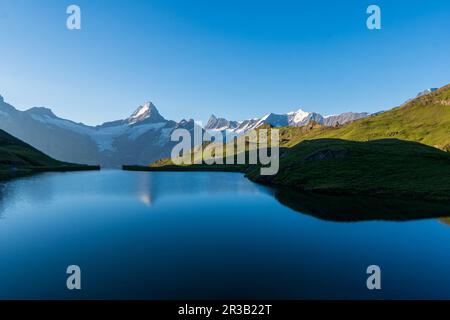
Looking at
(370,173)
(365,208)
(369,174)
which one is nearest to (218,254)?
(365,208)

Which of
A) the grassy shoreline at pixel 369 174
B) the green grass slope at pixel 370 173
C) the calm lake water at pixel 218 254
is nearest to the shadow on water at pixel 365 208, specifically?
the calm lake water at pixel 218 254

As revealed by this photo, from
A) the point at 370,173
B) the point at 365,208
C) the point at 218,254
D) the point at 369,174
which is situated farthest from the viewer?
the point at 370,173

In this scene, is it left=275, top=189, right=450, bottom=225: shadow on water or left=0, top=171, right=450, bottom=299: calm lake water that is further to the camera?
left=275, top=189, right=450, bottom=225: shadow on water

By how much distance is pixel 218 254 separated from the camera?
2583 centimetres

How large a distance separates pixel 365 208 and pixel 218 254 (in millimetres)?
37867

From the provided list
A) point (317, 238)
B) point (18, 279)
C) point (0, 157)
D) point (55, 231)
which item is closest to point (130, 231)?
point (55, 231)

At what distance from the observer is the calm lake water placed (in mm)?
18891

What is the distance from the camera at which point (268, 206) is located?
5403 cm

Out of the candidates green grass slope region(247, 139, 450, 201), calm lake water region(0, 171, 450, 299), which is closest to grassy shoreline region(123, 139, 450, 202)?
green grass slope region(247, 139, 450, 201)

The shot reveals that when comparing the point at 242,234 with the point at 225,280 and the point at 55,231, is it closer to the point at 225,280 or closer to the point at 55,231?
the point at 225,280

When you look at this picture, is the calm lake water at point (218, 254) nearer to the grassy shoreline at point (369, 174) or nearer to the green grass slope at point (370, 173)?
the grassy shoreline at point (369, 174)

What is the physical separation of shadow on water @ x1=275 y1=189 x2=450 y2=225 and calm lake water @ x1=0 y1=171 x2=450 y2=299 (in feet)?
2.89

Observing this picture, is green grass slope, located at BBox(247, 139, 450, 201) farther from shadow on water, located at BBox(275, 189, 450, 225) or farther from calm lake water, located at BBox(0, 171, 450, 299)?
calm lake water, located at BBox(0, 171, 450, 299)

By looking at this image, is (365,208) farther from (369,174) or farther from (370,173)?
(370,173)
